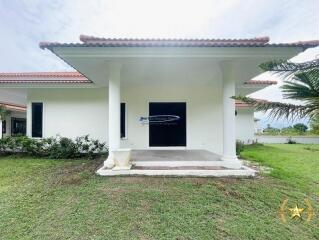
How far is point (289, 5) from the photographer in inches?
461

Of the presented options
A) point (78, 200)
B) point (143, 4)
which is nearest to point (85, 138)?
point (78, 200)

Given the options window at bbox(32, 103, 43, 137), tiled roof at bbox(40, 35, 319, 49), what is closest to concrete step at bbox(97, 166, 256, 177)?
tiled roof at bbox(40, 35, 319, 49)

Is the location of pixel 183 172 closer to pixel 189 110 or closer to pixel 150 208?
pixel 150 208

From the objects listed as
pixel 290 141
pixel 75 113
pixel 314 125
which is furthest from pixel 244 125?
pixel 314 125

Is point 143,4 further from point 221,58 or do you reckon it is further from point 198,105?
point 221,58

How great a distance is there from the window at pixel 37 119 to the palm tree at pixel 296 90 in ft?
43.9

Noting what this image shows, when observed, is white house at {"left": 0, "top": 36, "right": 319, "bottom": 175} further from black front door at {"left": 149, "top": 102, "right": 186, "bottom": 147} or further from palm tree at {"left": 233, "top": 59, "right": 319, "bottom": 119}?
palm tree at {"left": 233, "top": 59, "right": 319, "bottom": 119}

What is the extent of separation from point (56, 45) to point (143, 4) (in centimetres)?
872

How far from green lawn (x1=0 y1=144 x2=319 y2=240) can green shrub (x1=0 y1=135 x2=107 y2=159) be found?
14.9 feet

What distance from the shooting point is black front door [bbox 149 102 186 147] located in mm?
12484

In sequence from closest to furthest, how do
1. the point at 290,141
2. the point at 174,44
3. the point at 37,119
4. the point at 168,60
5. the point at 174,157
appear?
the point at 174,44, the point at 168,60, the point at 174,157, the point at 37,119, the point at 290,141

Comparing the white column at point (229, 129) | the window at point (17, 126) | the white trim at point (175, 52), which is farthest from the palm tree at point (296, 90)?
the window at point (17, 126)

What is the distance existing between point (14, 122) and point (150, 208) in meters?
21.6

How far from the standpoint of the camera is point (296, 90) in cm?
194
